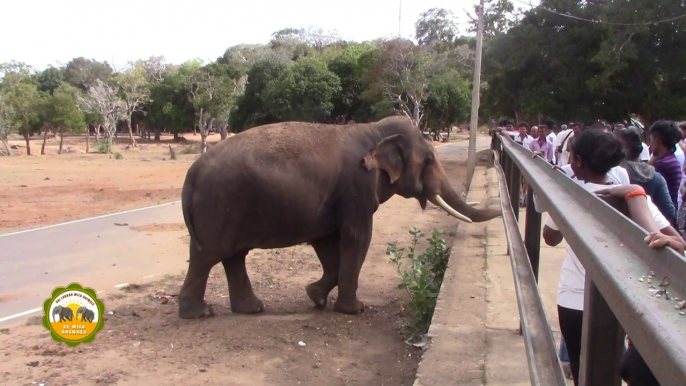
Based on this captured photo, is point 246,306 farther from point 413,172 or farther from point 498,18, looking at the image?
point 498,18

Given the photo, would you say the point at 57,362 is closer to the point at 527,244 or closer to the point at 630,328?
the point at 527,244

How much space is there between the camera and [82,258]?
902cm

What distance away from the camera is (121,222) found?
12.1 metres

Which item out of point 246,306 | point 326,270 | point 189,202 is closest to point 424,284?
point 326,270

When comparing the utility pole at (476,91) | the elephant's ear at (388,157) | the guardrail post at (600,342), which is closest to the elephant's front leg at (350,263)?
the elephant's ear at (388,157)

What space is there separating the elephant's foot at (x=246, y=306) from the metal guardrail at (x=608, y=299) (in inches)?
158

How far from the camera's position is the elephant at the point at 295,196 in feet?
19.9

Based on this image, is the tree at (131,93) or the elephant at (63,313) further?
the tree at (131,93)

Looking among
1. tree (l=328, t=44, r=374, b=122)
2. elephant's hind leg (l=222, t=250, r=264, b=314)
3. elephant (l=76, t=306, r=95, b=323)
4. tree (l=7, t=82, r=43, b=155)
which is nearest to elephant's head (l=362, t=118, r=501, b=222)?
elephant's hind leg (l=222, t=250, r=264, b=314)

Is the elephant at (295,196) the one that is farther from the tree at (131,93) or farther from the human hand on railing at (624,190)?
the tree at (131,93)

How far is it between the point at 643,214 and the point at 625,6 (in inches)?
805

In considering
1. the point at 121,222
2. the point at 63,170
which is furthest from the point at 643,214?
the point at 63,170

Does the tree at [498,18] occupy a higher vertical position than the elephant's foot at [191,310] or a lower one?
higher

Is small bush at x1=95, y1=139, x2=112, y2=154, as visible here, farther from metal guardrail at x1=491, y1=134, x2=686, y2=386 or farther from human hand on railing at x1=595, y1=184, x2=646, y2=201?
metal guardrail at x1=491, y1=134, x2=686, y2=386
